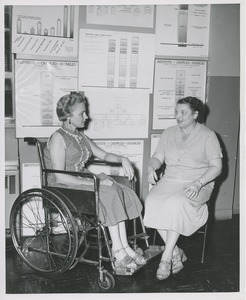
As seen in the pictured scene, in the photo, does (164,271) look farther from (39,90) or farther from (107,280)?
(39,90)

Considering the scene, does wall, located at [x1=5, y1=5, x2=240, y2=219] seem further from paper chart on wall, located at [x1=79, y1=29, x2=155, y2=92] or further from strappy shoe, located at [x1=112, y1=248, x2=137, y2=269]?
strappy shoe, located at [x1=112, y1=248, x2=137, y2=269]

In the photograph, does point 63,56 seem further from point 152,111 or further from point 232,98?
point 232,98

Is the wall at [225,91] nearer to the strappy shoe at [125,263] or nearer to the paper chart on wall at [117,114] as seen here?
the paper chart on wall at [117,114]

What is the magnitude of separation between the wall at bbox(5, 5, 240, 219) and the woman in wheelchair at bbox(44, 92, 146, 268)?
98 cm

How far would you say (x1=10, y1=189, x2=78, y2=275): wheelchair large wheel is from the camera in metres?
2.58

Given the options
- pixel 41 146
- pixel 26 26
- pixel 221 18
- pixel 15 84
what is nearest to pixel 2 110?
pixel 41 146

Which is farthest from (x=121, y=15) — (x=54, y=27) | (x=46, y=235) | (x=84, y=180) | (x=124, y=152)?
(x=46, y=235)

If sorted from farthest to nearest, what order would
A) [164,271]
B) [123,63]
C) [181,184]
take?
[123,63] → [181,184] → [164,271]

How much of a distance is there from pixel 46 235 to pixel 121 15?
2.04 meters

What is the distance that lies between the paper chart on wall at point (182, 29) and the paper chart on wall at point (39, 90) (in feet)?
2.93

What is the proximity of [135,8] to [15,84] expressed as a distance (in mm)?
1285

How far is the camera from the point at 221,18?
12.2 ft

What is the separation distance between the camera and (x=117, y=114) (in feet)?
12.2

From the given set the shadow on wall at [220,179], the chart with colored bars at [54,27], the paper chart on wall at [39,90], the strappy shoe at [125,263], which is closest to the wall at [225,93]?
the shadow on wall at [220,179]
